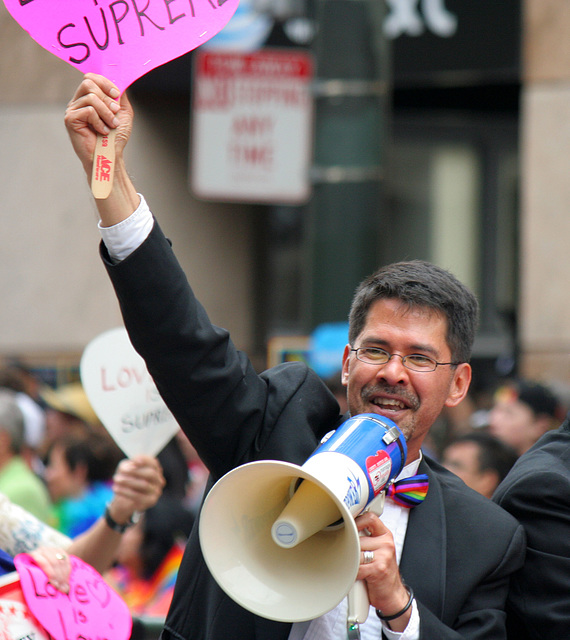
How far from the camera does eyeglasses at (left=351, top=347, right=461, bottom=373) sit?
8.31ft

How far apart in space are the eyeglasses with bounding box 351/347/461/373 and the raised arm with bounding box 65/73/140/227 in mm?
687

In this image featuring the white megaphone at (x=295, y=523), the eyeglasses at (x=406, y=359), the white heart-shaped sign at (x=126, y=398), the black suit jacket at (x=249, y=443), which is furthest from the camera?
the white heart-shaped sign at (x=126, y=398)

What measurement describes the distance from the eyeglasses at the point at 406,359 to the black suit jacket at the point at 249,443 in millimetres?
168

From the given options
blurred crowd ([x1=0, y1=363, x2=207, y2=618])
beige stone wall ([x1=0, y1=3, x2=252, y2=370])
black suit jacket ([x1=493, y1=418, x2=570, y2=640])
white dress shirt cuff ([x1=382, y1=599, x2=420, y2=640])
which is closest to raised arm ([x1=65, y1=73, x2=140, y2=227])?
white dress shirt cuff ([x1=382, y1=599, x2=420, y2=640])

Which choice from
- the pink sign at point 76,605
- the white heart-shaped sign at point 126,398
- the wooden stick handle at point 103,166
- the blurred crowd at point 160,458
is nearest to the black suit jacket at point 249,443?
the wooden stick handle at point 103,166

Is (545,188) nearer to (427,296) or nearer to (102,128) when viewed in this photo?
(427,296)

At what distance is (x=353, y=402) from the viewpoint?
2.55 metres

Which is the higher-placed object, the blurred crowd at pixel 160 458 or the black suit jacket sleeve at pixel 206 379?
the black suit jacket sleeve at pixel 206 379

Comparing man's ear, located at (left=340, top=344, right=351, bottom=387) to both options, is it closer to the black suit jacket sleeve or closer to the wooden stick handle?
the black suit jacket sleeve

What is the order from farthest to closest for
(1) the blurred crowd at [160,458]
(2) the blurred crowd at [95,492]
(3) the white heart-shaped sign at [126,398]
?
(2) the blurred crowd at [95,492]
(1) the blurred crowd at [160,458]
(3) the white heart-shaped sign at [126,398]

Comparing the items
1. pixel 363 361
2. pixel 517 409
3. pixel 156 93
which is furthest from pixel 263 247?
pixel 363 361

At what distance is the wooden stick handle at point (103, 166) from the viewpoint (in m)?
2.20

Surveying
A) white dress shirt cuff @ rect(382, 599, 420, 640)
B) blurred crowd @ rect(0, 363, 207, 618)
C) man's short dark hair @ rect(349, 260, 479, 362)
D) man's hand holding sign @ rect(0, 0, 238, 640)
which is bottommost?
blurred crowd @ rect(0, 363, 207, 618)

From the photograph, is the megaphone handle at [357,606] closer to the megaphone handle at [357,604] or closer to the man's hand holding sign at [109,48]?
→ the megaphone handle at [357,604]
